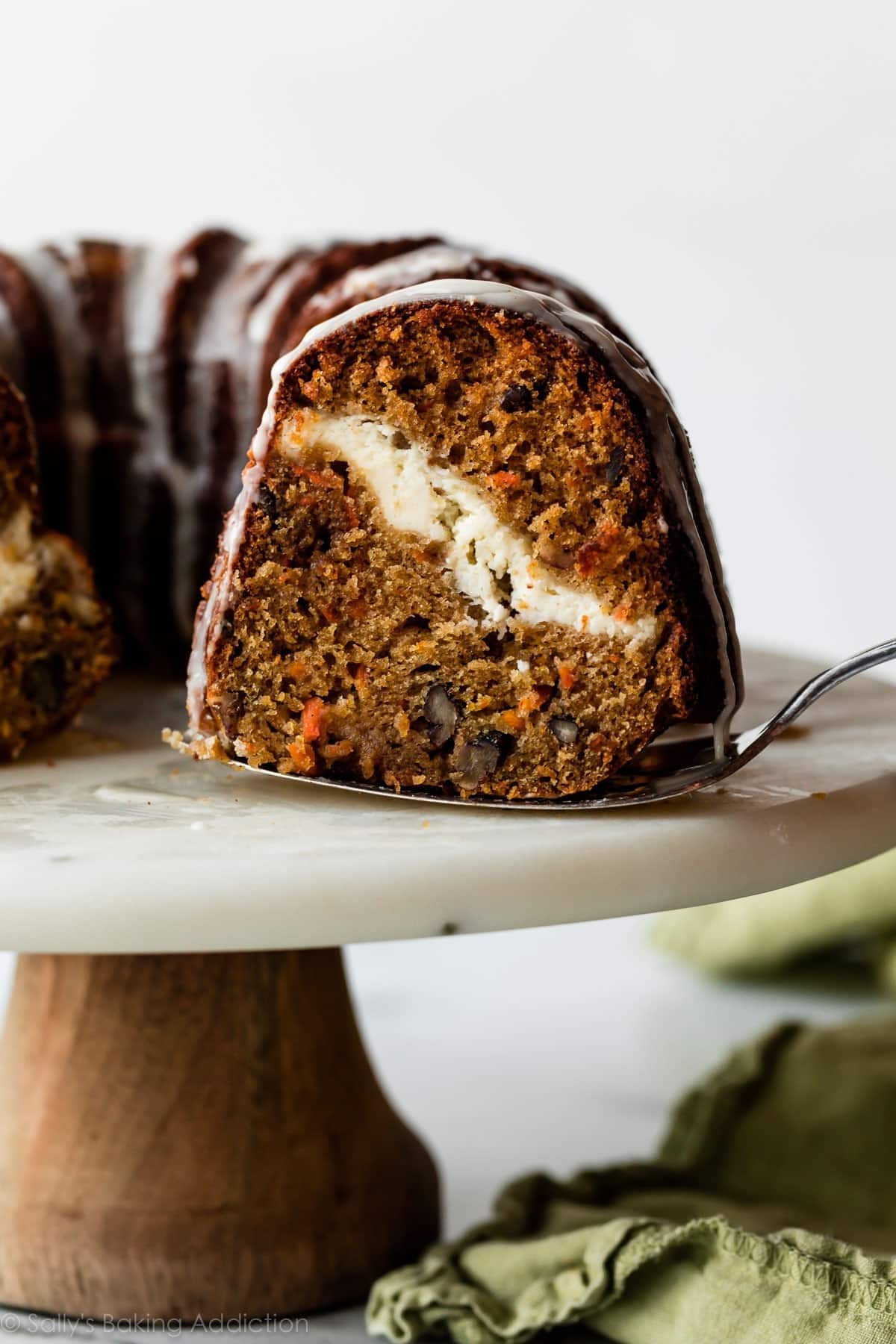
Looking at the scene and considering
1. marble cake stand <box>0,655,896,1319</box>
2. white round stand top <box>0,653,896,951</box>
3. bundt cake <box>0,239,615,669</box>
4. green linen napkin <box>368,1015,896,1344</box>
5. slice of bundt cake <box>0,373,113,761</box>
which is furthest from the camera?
bundt cake <box>0,239,615,669</box>

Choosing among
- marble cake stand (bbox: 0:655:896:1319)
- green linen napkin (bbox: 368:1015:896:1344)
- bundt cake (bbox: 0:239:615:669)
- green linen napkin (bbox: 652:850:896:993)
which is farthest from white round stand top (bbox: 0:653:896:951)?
green linen napkin (bbox: 652:850:896:993)

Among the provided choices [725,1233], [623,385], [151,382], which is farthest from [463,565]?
[151,382]

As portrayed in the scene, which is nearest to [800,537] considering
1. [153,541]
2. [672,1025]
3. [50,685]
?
[672,1025]

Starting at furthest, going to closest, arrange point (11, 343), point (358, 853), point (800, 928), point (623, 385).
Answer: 1. point (800, 928)
2. point (11, 343)
3. point (623, 385)
4. point (358, 853)

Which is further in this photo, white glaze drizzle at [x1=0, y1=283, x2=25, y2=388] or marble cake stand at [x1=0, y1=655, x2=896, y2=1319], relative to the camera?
white glaze drizzle at [x1=0, y1=283, x2=25, y2=388]

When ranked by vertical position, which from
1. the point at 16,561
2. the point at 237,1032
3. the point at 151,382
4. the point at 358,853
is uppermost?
the point at 151,382

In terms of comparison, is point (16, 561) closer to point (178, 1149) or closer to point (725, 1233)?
point (178, 1149)

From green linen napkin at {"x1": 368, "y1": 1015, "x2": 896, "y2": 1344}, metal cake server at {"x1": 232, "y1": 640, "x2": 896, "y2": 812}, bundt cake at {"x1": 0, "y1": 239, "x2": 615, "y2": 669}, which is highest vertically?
bundt cake at {"x1": 0, "y1": 239, "x2": 615, "y2": 669}

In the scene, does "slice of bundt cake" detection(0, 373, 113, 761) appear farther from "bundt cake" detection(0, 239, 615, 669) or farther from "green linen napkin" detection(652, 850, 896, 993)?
"green linen napkin" detection(652, 850, 896, 993)
